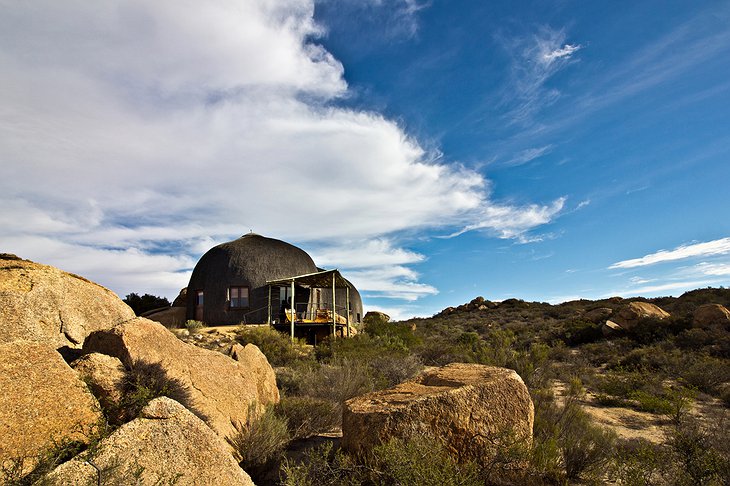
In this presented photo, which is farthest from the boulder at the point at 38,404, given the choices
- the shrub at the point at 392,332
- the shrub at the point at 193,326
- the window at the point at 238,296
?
the window at the point at 238,296

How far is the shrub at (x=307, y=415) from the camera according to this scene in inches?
248

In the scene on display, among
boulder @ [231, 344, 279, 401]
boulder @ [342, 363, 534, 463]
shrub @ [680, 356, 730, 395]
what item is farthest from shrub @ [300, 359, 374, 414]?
shrub @ [680, 356, 730, 395]

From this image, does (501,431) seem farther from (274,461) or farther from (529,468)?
(274,461)

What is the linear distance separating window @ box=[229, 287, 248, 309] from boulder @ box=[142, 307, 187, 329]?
368cm

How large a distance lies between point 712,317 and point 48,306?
22226mm

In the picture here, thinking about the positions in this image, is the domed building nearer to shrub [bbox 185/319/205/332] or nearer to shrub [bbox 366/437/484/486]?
shrub [bbox 185/319/205/332]

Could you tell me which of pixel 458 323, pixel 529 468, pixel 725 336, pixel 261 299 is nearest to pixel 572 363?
pixel 725 336

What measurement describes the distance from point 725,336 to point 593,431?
14.0 metres

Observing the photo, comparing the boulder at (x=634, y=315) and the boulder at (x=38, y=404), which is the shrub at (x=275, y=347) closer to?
the boulder at (x=38, y=404)

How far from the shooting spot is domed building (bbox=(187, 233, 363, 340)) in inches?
898

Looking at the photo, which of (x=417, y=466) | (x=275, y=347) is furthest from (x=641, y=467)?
(x=275, y=347)

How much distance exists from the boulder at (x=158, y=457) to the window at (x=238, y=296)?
20.6 metres

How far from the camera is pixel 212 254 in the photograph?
24.6 metres

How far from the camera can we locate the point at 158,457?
3002mm
